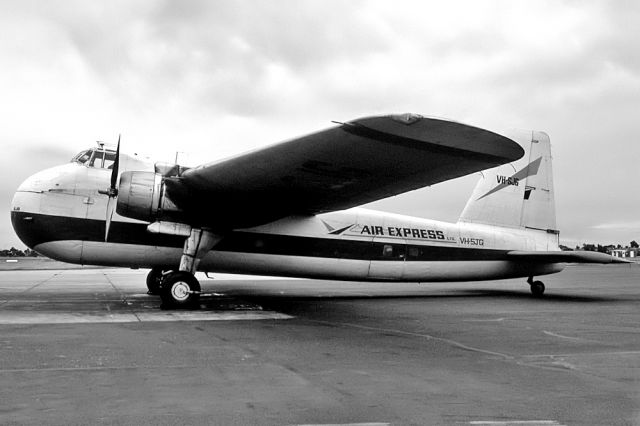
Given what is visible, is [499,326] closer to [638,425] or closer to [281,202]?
[281,202]

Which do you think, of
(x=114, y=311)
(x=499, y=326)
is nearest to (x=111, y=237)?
(x=114, y=311)

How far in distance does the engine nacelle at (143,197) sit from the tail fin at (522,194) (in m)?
10.2

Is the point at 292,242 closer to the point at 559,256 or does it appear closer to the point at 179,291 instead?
the point at 179,291

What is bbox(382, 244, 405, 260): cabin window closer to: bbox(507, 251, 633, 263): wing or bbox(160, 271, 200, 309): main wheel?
bbox(507, 251, 633, 263): wing

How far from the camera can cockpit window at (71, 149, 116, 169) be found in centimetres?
1395

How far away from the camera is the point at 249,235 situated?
48.1 feet

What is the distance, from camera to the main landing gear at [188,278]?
40.3 ft

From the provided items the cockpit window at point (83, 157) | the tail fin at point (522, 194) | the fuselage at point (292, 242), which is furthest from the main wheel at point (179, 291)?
the tail fin at point (522, 194)

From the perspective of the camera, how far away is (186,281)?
12461mm

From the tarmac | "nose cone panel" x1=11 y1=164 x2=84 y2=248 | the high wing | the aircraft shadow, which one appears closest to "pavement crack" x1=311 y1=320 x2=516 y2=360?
the tarmac

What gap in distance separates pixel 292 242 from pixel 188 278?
350 centimetres

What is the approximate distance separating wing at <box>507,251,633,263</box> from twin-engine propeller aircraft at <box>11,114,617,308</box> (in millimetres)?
48

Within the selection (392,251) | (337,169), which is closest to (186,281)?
A: (337,169)

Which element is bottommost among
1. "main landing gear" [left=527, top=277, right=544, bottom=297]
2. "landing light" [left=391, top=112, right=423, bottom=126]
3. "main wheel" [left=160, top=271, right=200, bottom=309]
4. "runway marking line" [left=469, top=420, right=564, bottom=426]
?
"main wheel" [left=160, top=271, right=200, bottom=309]
